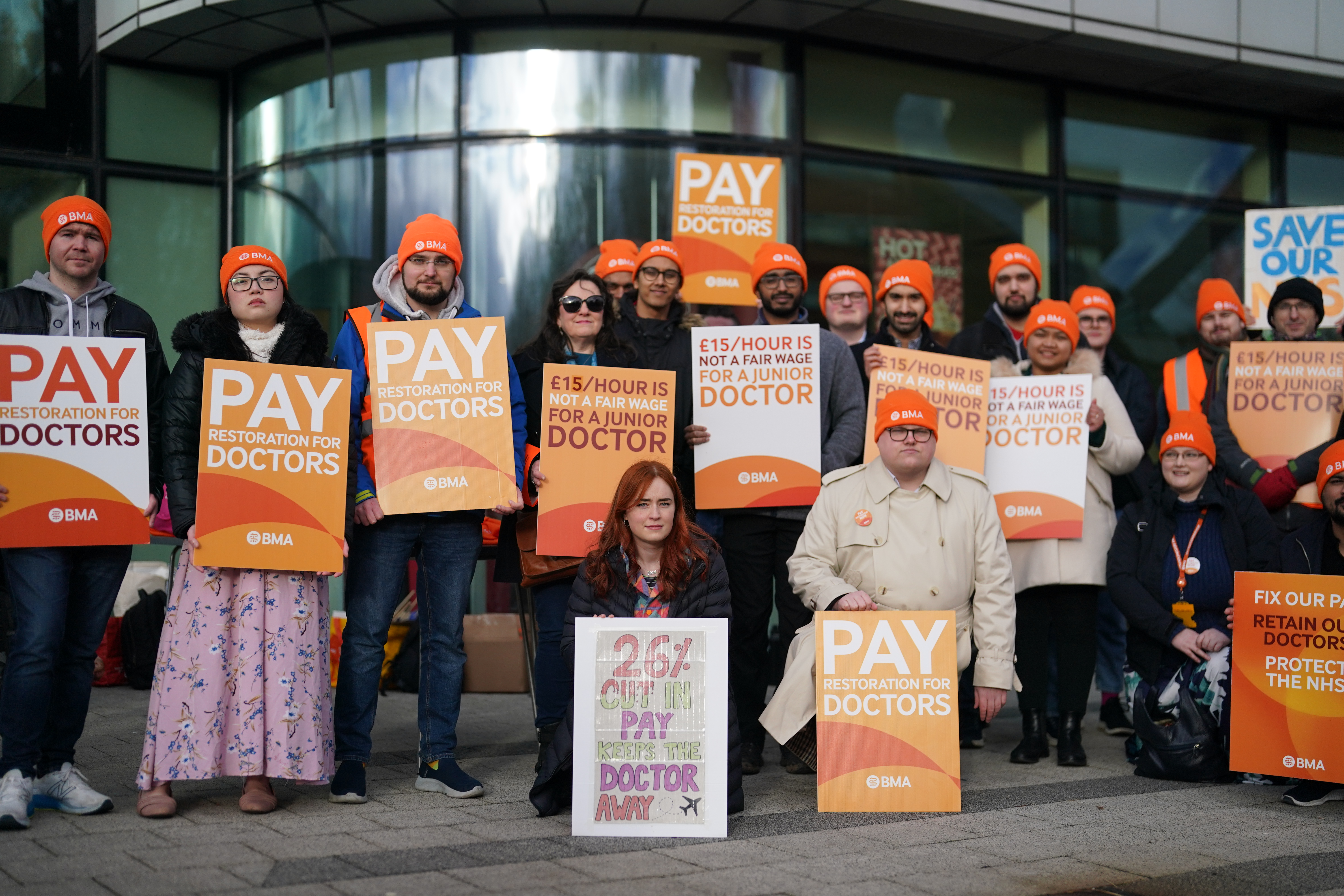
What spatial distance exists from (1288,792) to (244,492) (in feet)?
13.8

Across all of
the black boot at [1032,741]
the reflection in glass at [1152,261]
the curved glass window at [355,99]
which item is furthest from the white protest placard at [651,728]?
the reflection in glass at [1152,261]

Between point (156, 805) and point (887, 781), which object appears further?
point (887, 781)

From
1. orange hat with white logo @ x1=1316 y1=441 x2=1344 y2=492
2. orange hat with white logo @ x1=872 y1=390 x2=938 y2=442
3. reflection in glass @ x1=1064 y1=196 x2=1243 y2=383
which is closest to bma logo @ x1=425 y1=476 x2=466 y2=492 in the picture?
orange hat with white logo @ x1=872 y1=390 x2=938 y2=442

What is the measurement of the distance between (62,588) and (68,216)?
1370 millimetres

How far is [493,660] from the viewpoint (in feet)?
27.3

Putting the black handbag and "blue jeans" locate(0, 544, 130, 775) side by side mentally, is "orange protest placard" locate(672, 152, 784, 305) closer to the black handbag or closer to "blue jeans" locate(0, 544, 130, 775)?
the black handbag

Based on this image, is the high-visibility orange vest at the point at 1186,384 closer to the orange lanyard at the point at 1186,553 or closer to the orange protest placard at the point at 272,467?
the orange lanyard at the point at 1186,553

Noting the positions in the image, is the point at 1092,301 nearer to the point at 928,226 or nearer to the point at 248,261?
the point at 928,226

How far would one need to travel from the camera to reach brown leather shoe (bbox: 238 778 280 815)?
4613mm

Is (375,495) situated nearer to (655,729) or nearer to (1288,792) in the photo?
(655,729)

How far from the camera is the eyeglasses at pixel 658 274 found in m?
6.00

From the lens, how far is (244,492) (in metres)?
4.63

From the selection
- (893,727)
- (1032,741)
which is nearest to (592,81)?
(1032,741)

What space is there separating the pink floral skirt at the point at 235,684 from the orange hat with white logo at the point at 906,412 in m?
2.38
